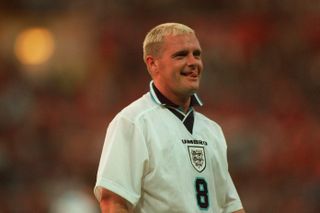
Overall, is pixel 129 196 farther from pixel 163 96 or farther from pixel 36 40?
pixel 36 40

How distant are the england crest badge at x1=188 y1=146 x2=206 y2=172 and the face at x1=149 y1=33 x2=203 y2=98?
0.24 meters

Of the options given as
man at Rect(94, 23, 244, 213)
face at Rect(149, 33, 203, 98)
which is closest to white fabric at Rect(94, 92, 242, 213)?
man at Rect(94, 23, 244, 213)

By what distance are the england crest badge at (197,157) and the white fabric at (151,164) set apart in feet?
0.03

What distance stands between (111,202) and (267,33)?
855 cm

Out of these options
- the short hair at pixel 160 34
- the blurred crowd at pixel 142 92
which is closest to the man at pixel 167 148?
the short hair at pixel 160 34

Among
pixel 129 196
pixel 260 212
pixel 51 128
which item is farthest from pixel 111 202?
pixel 51 128

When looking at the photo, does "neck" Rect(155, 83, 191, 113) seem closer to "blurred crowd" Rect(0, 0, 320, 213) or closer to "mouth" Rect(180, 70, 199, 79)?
"mouth" Rect(180, 70, 199, 79)

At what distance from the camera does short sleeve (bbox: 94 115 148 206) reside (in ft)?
11.5

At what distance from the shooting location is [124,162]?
3547 millimetres

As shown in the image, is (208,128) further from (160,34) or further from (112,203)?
(112,203)

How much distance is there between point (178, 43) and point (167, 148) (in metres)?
0.46

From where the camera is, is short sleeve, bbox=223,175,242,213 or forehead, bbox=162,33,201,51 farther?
short sleeve, bbox=223,175,242,213

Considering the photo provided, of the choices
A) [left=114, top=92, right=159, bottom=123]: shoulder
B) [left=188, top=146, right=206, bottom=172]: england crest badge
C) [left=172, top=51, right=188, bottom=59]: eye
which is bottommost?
[left=188, top=146, right=206, bottom=172]: england crest badge

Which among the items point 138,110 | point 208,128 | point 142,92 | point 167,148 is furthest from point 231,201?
Result: point 142,92
